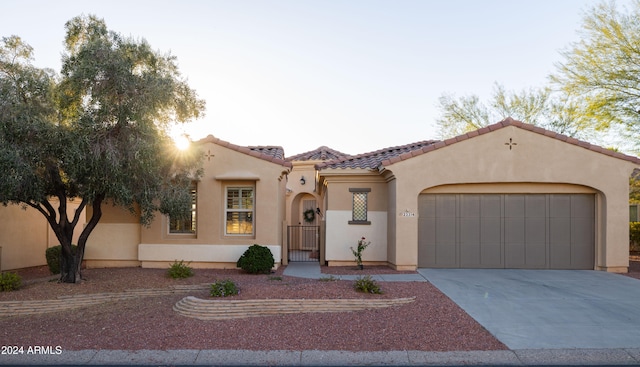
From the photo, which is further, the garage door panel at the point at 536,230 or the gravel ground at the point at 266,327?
the garage door panel at the point at 536,230

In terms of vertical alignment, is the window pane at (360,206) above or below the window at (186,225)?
above

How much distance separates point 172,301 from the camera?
31.6 ft

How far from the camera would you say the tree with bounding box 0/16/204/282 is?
962cm

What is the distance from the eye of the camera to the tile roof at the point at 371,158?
15.5m

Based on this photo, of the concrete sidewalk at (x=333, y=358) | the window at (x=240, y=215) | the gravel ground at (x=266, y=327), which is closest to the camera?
the concrete sidewalk at (x=333, y=358)

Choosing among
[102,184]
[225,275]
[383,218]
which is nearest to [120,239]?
[225,275]

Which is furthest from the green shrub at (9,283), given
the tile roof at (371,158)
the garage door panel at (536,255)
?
the garage door panel at (536,255)

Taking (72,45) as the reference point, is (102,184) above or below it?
below

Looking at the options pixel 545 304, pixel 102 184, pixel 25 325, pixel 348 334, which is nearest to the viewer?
pixel 348 334

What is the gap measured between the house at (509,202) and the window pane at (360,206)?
1.10 m

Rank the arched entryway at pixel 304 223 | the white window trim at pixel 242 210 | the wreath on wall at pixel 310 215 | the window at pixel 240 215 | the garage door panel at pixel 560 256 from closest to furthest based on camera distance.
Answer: the garage door panel at pixel 560 256 → the white window trim at pixel 242 210 → the window at pixel 240 215 → the arched entryway at pixel 304 223 → the wreath on wall at pixel 310 215

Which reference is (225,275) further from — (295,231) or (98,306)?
(295,231)

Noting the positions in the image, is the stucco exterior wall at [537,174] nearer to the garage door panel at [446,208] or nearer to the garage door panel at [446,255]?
the garage door panel at [446,208]

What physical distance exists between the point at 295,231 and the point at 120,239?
9587 millimetres
